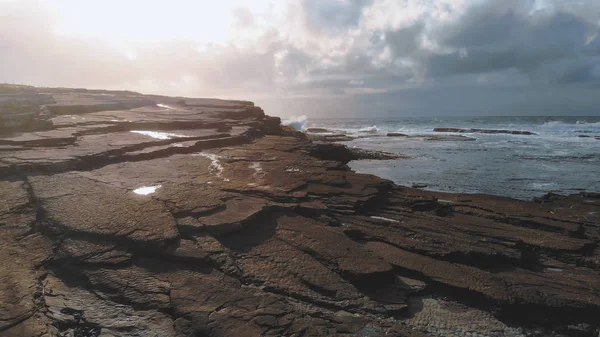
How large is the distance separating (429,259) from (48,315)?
4.45 metres

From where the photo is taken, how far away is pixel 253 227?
17.7 ft

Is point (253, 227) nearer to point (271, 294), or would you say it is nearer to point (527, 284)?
point (271, 294)

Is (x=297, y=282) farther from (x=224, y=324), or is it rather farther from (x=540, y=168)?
(x=540, y=168)

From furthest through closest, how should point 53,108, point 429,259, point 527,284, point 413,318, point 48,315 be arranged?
1. point 53,108
2. point 429,259
3. point 527,284
4. point 413,318
5. point 48,315

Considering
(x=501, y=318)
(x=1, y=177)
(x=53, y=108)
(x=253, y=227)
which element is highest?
(x=53, y=108)

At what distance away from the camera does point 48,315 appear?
354 cm

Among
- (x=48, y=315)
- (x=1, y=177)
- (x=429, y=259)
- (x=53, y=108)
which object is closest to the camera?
(x=48, y=315)

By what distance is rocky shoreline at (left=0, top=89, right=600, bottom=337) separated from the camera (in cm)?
373

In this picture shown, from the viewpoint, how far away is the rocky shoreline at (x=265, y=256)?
3.73 m

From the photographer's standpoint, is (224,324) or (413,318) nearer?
(224,324)

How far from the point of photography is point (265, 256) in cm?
474

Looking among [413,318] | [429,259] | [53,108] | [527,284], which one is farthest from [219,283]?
[53,108]

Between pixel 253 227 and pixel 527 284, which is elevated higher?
pixel 253 227

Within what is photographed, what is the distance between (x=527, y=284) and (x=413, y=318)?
1.80 metres
